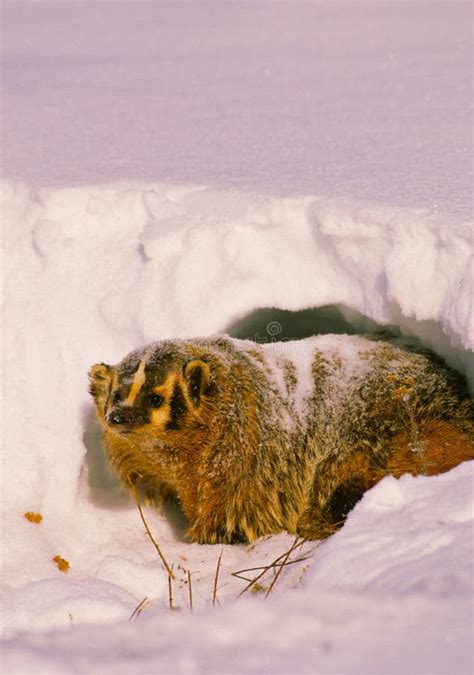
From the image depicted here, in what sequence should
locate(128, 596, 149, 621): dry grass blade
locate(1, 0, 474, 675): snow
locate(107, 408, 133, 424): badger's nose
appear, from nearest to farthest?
locate(1, 0, 474, 675): snow, locate(128, 596, 149, 621): dry grass blade, locate(107, 408, 133, 424): badger's nose

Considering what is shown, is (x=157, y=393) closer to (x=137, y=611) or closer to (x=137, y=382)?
(x=137, y=382)

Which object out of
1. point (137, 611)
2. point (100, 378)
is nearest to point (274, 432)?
point (100, 378)

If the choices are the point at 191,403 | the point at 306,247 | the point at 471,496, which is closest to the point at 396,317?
the point at 306,247

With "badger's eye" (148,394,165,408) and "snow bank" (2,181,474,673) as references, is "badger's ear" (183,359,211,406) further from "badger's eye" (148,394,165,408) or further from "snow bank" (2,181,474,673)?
"snow bank" (2,181,474,673)

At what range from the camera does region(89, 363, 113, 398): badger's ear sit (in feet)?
12.7

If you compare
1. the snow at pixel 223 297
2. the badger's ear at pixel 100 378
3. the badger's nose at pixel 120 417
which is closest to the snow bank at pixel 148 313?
the snow at pixel 223 297

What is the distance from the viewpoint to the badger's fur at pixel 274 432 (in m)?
3.80

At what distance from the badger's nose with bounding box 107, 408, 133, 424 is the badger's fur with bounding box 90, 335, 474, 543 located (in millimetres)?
119

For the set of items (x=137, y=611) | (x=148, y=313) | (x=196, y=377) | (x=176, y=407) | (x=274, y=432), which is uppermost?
(x=148, y=313)

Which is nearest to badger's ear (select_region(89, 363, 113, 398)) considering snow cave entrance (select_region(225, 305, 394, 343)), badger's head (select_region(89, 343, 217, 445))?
badger's head (select_region(89, 343, 217, 445))

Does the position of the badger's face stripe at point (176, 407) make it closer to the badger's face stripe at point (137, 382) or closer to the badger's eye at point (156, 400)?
the badger's eye at point (156, 400)

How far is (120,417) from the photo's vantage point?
3576 mm

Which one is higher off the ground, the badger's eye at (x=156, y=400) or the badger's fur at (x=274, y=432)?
the badger's eye at (x=156, y=400)

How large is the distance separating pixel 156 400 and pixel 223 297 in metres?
0.92
